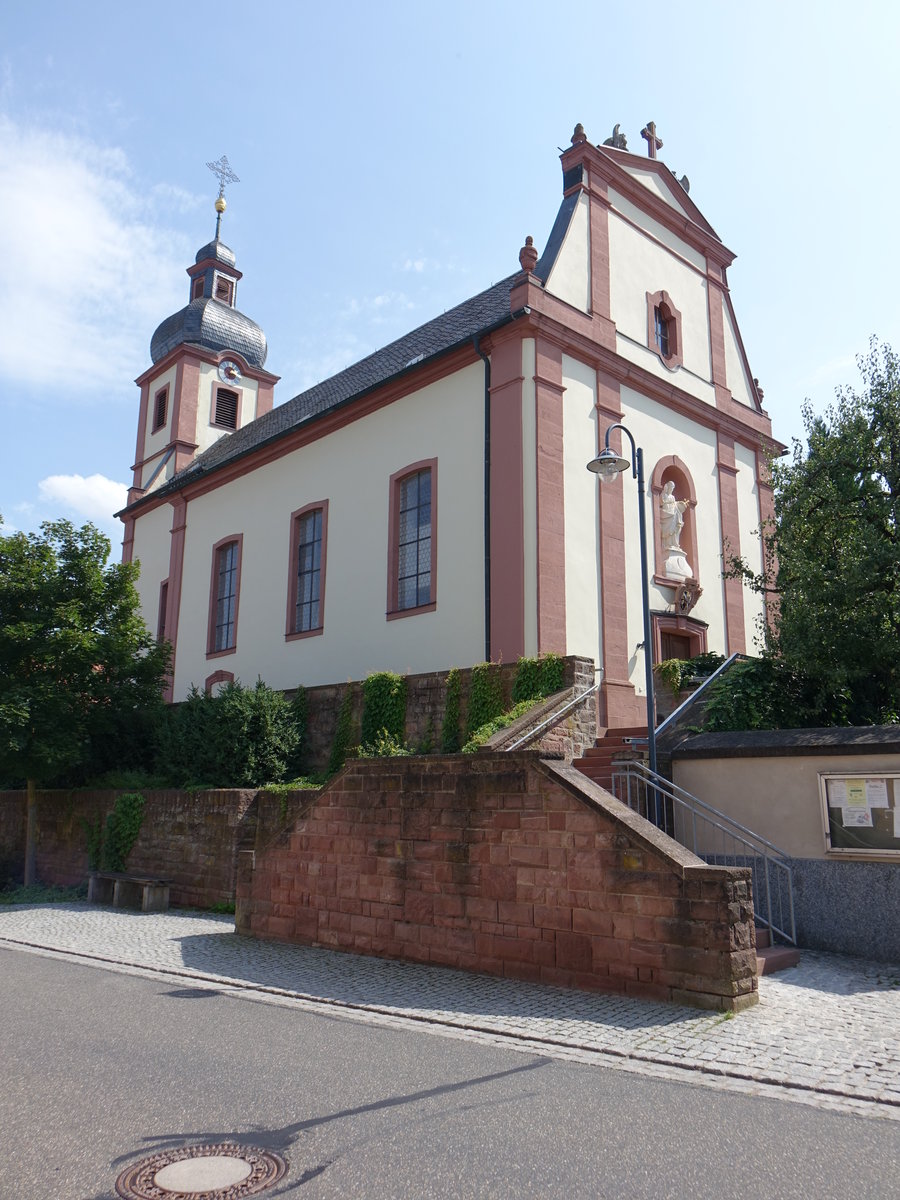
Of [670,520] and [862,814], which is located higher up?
[670,520]

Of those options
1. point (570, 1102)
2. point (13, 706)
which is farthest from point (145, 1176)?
point (13, 706)

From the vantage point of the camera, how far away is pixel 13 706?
16672mm

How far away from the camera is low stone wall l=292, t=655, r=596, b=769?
13812mm

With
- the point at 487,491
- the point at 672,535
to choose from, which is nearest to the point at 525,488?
the point at 487,491

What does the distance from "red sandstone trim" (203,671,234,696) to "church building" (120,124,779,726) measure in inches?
7.6

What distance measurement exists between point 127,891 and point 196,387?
21883mm

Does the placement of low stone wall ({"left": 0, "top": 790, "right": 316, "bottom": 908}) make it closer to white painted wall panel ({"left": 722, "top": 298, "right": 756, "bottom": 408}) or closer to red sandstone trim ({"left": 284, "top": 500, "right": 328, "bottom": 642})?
red sandstone trim ({"left": 284, "top": 500, "right": 328, "bottom": 642})

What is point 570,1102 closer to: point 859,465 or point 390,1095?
point 390,1095

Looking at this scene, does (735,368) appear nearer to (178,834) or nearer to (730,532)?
(730,532)

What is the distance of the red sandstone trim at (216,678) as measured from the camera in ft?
78.1

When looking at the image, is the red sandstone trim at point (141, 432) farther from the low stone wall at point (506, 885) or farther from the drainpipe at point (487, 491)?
the low stone wall at point (506, 885)

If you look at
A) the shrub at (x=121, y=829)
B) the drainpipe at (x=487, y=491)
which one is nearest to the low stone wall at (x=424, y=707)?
the drainpipe at (x=487, y=491)

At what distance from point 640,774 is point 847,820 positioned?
230cm

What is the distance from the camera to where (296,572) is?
2248 centimetres
